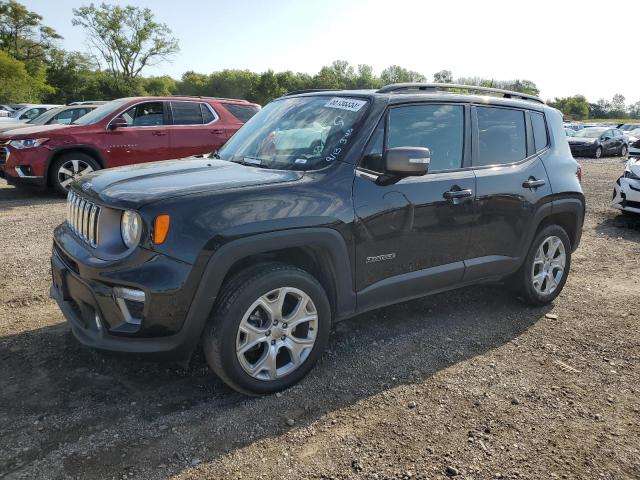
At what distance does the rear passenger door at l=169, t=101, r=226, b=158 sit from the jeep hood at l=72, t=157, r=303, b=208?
5980mm

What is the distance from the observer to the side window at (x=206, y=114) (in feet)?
→ 32.0

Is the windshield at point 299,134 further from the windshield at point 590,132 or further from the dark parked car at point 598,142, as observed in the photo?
the windshield at point 590,132

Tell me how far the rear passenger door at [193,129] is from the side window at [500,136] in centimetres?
623

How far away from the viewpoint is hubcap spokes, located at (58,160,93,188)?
892 cm

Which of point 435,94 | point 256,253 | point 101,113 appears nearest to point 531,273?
point 435,94

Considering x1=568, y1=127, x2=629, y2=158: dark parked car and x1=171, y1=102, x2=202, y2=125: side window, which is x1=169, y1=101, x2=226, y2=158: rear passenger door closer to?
x1=171, y1=102, x2=202, y2=125: side window

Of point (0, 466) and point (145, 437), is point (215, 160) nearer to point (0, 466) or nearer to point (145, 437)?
point (145, 437)

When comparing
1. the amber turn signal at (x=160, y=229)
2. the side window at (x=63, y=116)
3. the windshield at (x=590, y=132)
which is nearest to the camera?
the amber turn signal at (x=160, y=229)

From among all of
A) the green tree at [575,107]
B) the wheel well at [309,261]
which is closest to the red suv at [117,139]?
the wheel well at [309,261]

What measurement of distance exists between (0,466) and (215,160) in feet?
7.61

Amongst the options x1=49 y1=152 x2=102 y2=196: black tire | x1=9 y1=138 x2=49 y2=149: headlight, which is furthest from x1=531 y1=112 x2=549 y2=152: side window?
x1=9 y1=138 x2=49 y2=149: headlight

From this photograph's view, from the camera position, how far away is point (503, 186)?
4043 mm

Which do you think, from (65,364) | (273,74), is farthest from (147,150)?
(273,74)

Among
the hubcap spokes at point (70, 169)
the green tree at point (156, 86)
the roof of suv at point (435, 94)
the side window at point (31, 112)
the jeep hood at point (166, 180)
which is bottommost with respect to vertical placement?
the hubcap spokes at point (70, 169)
